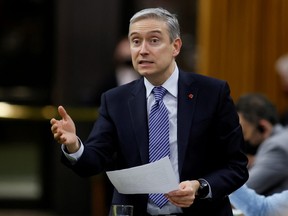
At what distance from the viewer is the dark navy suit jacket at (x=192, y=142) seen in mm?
4328

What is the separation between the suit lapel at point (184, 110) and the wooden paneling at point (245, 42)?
448 centimetres

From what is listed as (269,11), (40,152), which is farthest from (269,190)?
(40,152)

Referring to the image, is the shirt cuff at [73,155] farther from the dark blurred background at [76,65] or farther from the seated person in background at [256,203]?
the dark blurred background at [76,65]

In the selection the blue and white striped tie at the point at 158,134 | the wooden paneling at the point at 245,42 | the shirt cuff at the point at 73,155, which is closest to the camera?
the shirt cuff at the point at 73,155

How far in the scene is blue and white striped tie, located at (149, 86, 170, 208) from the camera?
4.36m

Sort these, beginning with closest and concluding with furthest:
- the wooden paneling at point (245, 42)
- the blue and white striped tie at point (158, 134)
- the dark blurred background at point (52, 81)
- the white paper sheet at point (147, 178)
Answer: the white paper sheet at point (147, 178), the blue and white striped tie at point (158, 134), the wooden paneling at point (245, 42), the dark blurred background at point (52, 81)

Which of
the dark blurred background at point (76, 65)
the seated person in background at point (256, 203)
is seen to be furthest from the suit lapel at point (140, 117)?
the dark blurred background at point (76, 65)

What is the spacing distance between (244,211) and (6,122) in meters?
6.17

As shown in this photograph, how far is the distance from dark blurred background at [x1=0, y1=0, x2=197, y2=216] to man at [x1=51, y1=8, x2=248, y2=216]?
17.1 feet

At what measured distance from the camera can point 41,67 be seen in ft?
35.0

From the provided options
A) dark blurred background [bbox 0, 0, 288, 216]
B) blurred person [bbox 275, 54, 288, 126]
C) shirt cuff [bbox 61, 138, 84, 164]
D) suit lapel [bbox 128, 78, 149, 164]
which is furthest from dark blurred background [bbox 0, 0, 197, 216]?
shirt cuff [bbox 61, 138, 84, 164]

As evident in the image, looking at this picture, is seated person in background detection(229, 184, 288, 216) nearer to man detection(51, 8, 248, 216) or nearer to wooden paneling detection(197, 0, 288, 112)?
man detection(51, 8, 248, 216)

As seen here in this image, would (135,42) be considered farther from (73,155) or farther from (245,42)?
(245,42)

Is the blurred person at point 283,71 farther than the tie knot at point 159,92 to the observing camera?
Yes
